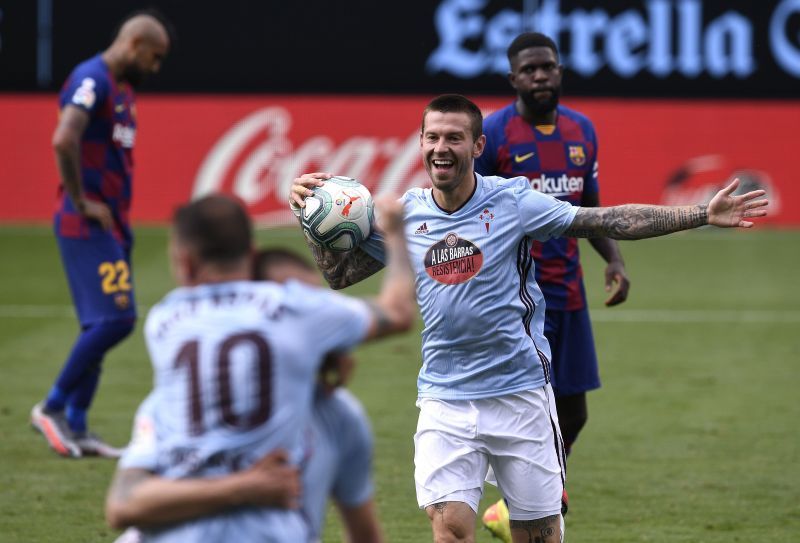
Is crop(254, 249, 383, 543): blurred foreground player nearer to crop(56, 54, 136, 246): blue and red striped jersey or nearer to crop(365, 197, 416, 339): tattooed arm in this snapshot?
crop(365, 197, 416, 339): tattooed arm

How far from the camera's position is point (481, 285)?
5543 millimetres

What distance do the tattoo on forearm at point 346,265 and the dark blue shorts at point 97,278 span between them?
2954mm

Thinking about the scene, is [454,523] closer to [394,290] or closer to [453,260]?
[453,260]

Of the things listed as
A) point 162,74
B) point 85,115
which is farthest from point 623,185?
point 85,115

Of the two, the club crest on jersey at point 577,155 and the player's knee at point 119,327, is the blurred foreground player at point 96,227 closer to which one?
the player's knee at point 119,327

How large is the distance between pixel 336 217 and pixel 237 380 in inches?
85.1

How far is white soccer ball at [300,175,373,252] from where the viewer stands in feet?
18.5

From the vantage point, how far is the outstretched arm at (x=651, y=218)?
17.3ft

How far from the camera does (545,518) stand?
5.64 m

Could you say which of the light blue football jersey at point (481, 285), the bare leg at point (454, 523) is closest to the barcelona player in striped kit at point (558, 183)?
the light blue football jersey at point (481, 285)

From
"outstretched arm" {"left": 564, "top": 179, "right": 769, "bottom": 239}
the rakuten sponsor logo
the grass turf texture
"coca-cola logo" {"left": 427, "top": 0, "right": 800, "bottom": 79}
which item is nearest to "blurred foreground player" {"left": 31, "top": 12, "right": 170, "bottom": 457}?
the grass turf texture

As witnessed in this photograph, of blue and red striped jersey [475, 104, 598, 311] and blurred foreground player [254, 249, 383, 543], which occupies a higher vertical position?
blue and red striped jersey [475, 104, 598, 311]

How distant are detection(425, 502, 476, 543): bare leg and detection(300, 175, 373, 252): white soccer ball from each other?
1.18 meters

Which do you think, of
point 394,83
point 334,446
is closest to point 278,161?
point 394,83
